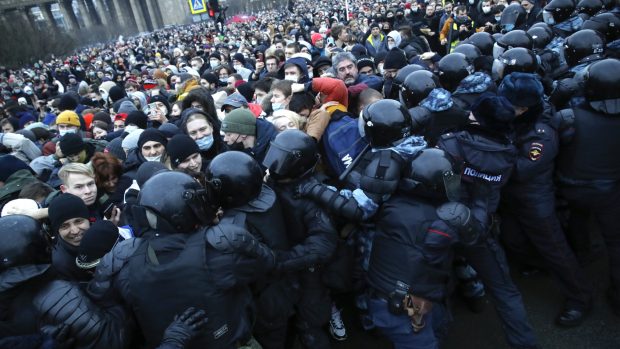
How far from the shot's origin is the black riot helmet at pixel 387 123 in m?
2.34

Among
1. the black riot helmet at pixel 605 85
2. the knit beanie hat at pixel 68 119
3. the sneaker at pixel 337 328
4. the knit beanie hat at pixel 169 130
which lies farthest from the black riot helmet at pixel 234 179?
the knit beanie hat at pixel 68 119

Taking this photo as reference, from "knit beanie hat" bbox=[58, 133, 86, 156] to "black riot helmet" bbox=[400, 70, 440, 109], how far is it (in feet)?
10.8

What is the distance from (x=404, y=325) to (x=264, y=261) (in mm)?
977

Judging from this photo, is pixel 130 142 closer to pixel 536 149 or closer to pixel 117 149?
pixel 117 149

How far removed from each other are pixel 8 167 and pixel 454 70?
4.48 metres

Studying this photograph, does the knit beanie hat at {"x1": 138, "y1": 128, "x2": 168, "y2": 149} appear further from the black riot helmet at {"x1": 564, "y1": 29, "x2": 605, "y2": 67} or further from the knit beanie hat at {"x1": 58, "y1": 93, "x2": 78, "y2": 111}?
the knit beanie hat at {"x1": 58, "y1": 93, "x2": 78, "y2": 111}

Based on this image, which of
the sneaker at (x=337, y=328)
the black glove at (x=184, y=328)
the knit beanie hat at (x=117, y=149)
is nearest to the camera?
the black glove at (x=184, y=328)

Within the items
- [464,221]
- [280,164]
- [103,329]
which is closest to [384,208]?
[464,221]

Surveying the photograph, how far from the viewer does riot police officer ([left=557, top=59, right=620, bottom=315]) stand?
2561 mm

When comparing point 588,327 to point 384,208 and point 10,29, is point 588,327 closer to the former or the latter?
point 384,208

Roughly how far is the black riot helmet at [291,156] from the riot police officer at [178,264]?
0.51 m

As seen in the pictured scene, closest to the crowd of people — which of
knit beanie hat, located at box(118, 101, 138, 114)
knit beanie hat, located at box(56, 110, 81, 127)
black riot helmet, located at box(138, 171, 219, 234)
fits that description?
black riot helmet, located at box(138, 171, 219, 234)

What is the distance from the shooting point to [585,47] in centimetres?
363

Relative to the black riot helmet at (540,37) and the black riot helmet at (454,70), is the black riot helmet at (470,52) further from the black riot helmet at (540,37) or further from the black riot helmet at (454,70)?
the black riot helmet at (540,37)
